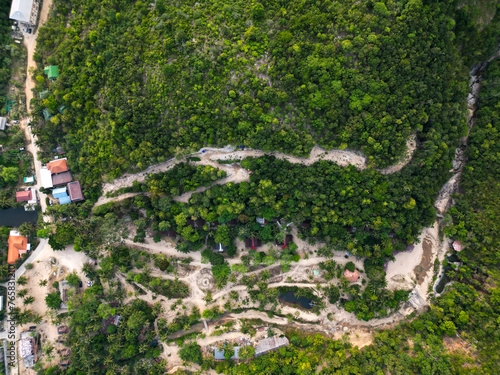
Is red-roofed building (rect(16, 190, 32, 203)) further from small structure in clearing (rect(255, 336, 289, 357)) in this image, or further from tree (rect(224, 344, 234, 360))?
small structure in clearing (rect(255, 336, 289, 357))

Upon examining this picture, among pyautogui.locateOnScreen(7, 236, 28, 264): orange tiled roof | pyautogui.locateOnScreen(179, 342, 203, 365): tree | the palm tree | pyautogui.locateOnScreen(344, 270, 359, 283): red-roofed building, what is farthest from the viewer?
pyautogui.locateOnScreen(344, 270, 359, 283): red-roofed building

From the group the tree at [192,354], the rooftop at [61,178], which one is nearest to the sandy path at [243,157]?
the rooftop at [61,178]

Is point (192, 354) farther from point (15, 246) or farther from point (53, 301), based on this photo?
point (15, 246)

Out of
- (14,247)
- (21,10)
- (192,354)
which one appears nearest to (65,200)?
(14,247)

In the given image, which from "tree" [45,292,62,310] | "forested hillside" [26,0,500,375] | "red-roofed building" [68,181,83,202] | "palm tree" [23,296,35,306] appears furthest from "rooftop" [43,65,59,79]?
"palm tree" [23,296,35,306]

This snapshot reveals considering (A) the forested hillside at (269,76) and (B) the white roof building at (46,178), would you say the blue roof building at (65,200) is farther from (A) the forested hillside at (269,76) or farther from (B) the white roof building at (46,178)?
(A) the forested hillside at (269,76)
